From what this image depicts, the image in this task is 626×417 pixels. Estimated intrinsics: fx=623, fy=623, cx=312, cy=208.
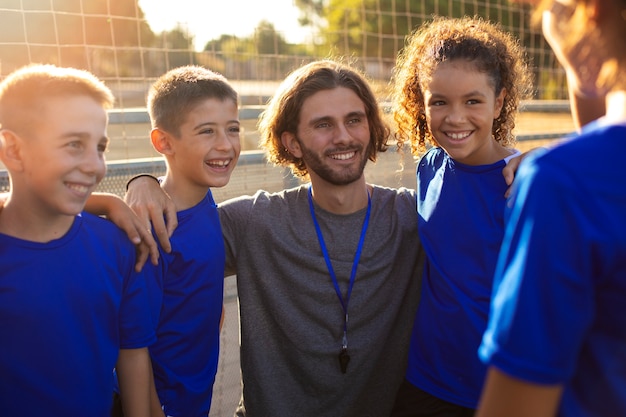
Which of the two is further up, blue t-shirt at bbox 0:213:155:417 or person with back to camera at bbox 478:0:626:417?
person with back to camera at bbox 478:0:626:417

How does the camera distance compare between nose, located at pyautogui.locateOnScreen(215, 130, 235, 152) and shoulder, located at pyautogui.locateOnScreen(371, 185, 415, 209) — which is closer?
nose, located at pyautogui.locateOnScreen(215, 130, 235, 152)

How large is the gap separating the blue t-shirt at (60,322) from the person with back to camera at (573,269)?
1.31 metres

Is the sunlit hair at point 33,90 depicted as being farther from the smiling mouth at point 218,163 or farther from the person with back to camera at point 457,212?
the person with back to camera at point 457,212

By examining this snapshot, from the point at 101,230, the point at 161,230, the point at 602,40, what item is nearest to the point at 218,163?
the point at 161,230

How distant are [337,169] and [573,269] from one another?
182 cm

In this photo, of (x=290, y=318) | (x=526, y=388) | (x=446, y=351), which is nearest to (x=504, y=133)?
(x=446, y=351)

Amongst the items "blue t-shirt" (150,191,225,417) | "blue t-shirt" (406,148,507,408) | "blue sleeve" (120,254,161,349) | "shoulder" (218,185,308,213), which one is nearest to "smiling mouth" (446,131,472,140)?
"blue t-shirt" (406,148,507,408)

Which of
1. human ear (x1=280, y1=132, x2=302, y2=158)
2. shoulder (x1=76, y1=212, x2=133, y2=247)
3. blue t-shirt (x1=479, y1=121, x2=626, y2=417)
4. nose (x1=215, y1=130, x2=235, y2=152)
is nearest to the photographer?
blue t-shirt (x1=479, y1=121, x2=626, y2=417)

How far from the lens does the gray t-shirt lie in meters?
2.59

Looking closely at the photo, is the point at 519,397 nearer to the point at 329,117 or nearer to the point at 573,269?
the point at 573,269

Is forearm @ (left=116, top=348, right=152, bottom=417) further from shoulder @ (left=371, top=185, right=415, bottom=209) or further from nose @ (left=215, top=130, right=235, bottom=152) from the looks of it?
shoulder @ (left=371, top=185, right=415, bottom=209)

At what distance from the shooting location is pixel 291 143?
10.0ft

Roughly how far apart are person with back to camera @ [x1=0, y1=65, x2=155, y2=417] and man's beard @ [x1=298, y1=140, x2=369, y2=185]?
1.04 meters

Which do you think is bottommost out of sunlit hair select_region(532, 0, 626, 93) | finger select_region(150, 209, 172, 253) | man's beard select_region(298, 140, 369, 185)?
finger select_region(150, 209, 172, 253)
